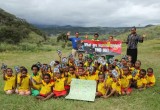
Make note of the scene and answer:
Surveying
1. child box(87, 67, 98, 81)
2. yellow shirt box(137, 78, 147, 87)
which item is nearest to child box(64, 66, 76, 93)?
child box(87, 67, 98, 81)

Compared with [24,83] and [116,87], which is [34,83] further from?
[116,87]

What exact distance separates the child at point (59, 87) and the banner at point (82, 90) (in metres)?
0.24

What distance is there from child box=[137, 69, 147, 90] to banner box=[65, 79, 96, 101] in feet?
6.26

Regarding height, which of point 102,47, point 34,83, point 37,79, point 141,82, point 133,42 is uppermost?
point 133,42

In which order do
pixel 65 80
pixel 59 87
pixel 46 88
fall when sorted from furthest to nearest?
pixel 65 80 < pixel 59 87 < pixel 46 88

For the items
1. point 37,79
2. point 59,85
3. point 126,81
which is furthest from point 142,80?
point 37,79

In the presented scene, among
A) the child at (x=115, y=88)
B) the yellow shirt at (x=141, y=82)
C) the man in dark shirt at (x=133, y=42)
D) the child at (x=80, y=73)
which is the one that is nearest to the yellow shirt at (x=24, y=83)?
the child at (x=80, y=73)

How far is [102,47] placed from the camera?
13.3 meters

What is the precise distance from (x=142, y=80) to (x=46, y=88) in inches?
136

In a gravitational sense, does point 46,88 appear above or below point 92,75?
below

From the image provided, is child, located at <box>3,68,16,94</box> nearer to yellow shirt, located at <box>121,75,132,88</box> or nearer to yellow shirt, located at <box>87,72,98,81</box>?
yellow shirt, located at <box>87,72,98,81</box>

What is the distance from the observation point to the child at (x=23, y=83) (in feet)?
31.3

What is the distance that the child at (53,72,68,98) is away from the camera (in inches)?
365

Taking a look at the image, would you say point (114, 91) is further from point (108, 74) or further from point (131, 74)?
point (131, 74)
